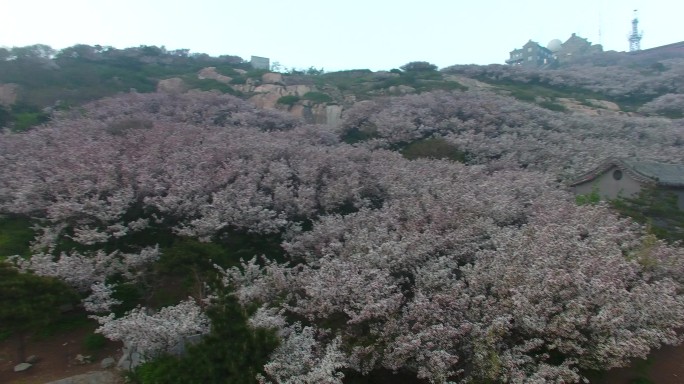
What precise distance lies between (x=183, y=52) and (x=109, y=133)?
29915 mm

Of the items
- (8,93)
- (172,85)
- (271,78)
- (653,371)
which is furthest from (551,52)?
(653,371)

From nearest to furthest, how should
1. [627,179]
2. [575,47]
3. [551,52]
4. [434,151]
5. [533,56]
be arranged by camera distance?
[627,179] → [434,151] → [533,56] → [551,52] → [575,47]

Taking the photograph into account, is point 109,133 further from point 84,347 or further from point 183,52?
point 183,52

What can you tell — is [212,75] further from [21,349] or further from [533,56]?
[533,56]

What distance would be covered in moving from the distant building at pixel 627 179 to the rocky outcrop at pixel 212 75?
84.8 feet

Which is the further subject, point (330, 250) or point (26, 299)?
point (330, 250)

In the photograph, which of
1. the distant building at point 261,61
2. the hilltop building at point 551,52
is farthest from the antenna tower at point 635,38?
the distant building at point 261,61

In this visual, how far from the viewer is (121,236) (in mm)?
12016

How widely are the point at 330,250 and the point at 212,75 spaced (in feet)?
100.0

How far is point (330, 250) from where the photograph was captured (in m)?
11.1

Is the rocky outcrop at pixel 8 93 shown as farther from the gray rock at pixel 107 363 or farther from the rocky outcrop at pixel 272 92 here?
the gray rock at pixel 107 363

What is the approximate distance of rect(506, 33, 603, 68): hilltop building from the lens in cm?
8250

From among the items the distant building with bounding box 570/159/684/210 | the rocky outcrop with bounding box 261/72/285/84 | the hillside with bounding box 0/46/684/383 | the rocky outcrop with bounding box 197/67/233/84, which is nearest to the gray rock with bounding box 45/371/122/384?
the hillside with bounding box 0/46/684/383

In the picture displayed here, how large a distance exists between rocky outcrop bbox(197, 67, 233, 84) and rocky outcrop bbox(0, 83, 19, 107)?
12.1m
